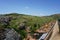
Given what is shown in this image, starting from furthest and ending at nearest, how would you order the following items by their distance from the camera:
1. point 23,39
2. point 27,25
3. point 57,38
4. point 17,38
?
point 27,25 < point 23,39 < point 17,38 < point 57,38

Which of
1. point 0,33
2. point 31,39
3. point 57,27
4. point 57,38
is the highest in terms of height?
point 57,27

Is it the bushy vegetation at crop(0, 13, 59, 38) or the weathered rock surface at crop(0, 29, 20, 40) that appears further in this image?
the bushy vegetation at crop(0, 13, 59, 38)

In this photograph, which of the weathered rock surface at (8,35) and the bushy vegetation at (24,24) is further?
the bushy vegetation at (24,24)

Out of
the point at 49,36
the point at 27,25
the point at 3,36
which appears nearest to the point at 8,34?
the point at 3,36

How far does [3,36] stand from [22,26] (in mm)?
14227

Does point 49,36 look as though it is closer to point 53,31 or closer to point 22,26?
point 53,31

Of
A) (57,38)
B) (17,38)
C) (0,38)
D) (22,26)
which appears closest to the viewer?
(57,38)

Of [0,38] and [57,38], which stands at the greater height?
[57,38]

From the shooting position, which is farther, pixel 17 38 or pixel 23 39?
pixel 23 39

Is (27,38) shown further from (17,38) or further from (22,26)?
(22,26)

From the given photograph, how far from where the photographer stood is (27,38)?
33.5 metres

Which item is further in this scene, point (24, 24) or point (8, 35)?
point (24, 24)

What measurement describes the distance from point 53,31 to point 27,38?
25471mm

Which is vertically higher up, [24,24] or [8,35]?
[24,24]
